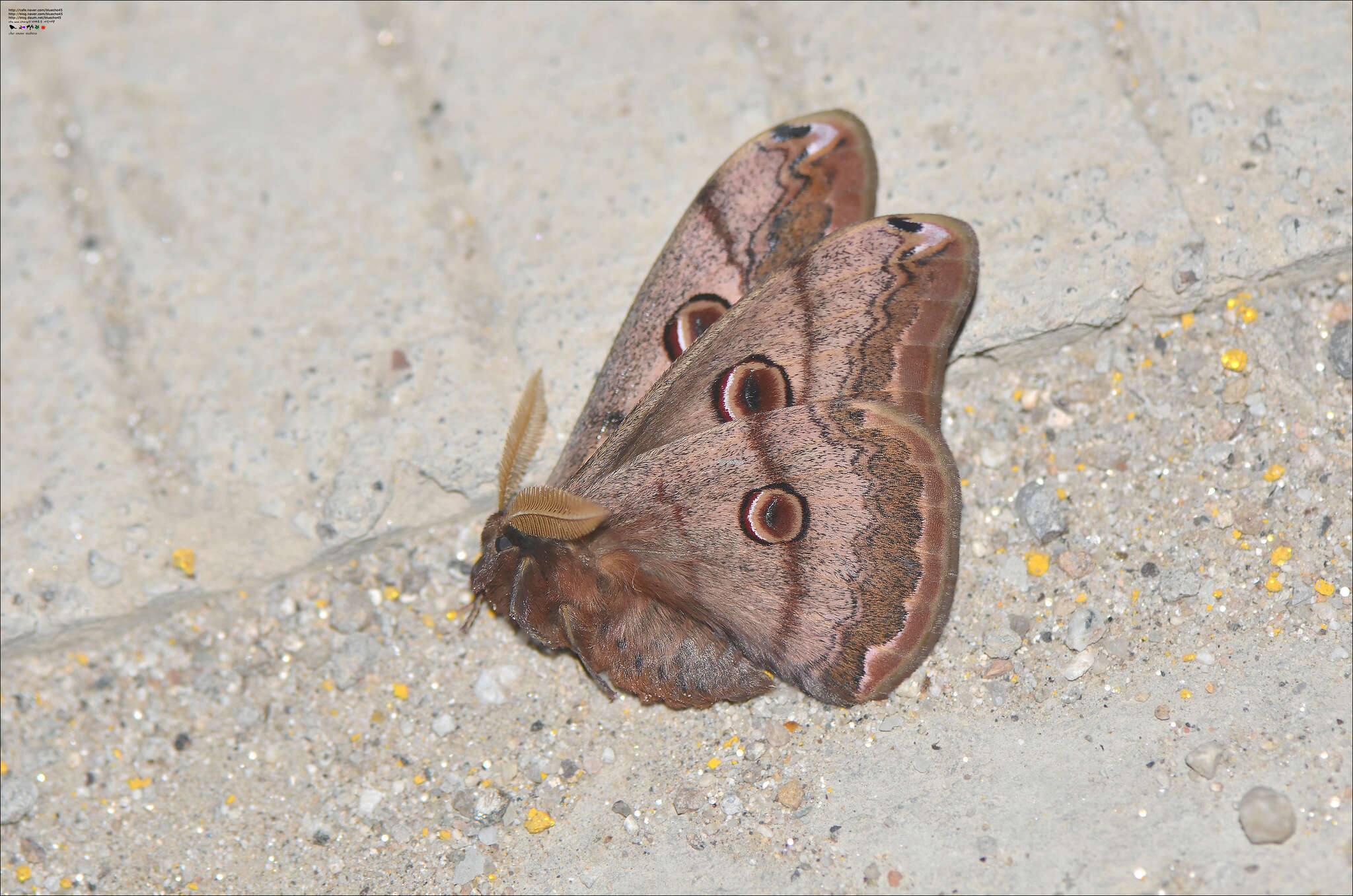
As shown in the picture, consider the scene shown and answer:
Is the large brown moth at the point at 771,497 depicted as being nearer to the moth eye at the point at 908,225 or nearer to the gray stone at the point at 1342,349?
the moth eye at the point at 908,225

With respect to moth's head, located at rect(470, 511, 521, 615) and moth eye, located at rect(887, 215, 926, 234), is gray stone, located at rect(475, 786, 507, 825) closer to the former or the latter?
moth's head, located at rect(470, 511, 521, 615)

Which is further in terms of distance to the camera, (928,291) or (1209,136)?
(1209,136)

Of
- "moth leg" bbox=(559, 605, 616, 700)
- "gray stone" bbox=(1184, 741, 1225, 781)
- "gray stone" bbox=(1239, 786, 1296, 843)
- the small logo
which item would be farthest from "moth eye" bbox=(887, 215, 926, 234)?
the small logo

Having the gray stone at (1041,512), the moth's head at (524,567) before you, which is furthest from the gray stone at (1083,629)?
the moth's head at (524,567)

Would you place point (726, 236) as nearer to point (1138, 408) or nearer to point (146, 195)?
point (1138, 408)

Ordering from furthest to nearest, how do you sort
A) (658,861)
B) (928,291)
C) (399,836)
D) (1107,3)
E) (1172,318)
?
(1107,3), (1172,318), (399,836), (658,861), (928,291)

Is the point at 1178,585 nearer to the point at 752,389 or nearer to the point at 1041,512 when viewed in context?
the point at 1041,512

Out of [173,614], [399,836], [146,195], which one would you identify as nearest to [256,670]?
[173,614]
